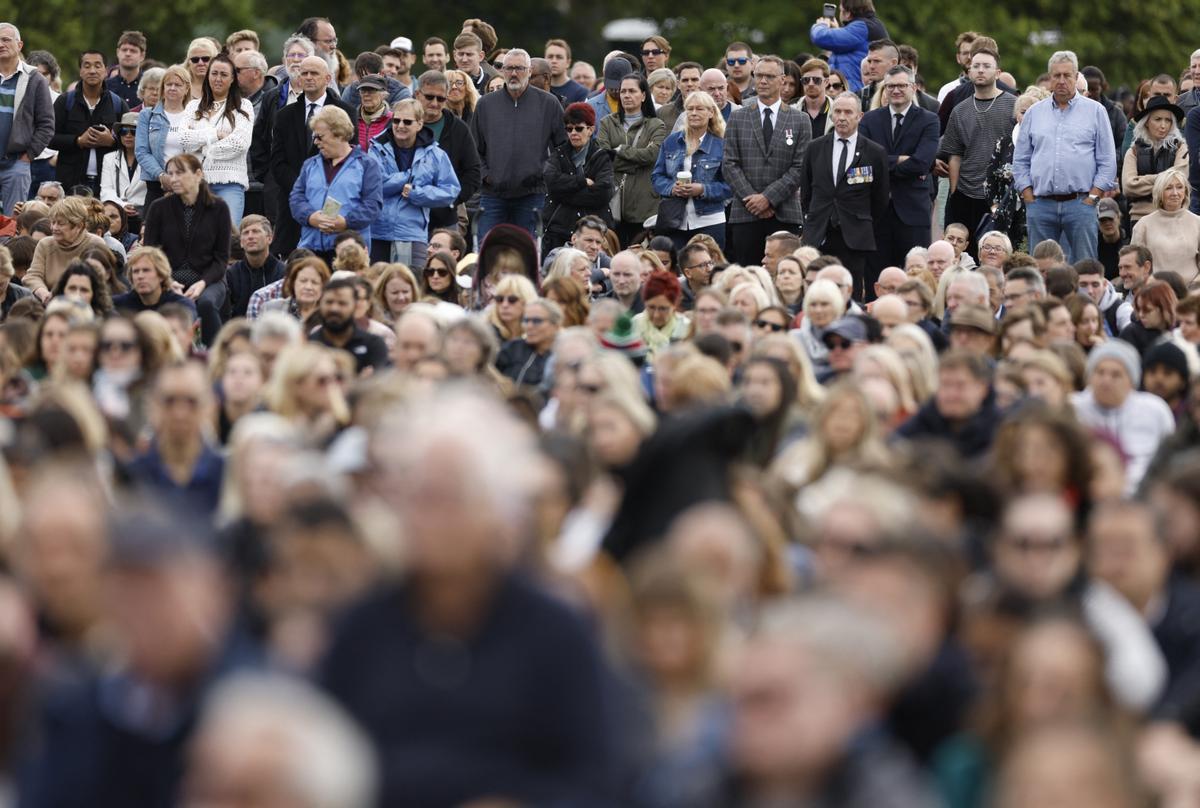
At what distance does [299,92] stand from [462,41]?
3032mm

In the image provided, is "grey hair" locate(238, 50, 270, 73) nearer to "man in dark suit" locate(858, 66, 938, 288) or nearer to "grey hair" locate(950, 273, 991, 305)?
"man in dark suit" locate(858, 66, 938, 288)

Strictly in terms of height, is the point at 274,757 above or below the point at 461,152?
above

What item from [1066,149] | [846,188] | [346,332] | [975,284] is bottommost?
[846,188]

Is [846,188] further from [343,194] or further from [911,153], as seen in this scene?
[343,194]

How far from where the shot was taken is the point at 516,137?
1959 cm

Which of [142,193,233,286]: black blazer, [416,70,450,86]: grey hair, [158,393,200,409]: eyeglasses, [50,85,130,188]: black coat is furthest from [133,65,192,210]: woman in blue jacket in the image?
[158,393,200,409]: eyeglasses

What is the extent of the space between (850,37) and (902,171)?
338 centimetres

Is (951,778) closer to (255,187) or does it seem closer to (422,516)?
(422,516)

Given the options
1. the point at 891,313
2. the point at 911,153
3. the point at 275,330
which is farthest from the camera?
the point at 911,153

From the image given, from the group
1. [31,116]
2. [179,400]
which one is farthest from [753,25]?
[179,400]

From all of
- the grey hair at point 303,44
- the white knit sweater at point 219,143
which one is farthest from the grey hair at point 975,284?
the grey hair at point 303,44

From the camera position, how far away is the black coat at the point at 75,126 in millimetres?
21172

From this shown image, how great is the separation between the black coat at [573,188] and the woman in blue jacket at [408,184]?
149 centimetres

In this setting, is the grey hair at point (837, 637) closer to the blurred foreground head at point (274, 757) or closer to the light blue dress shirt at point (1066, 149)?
the blurred foreground head at point (274, 757)
